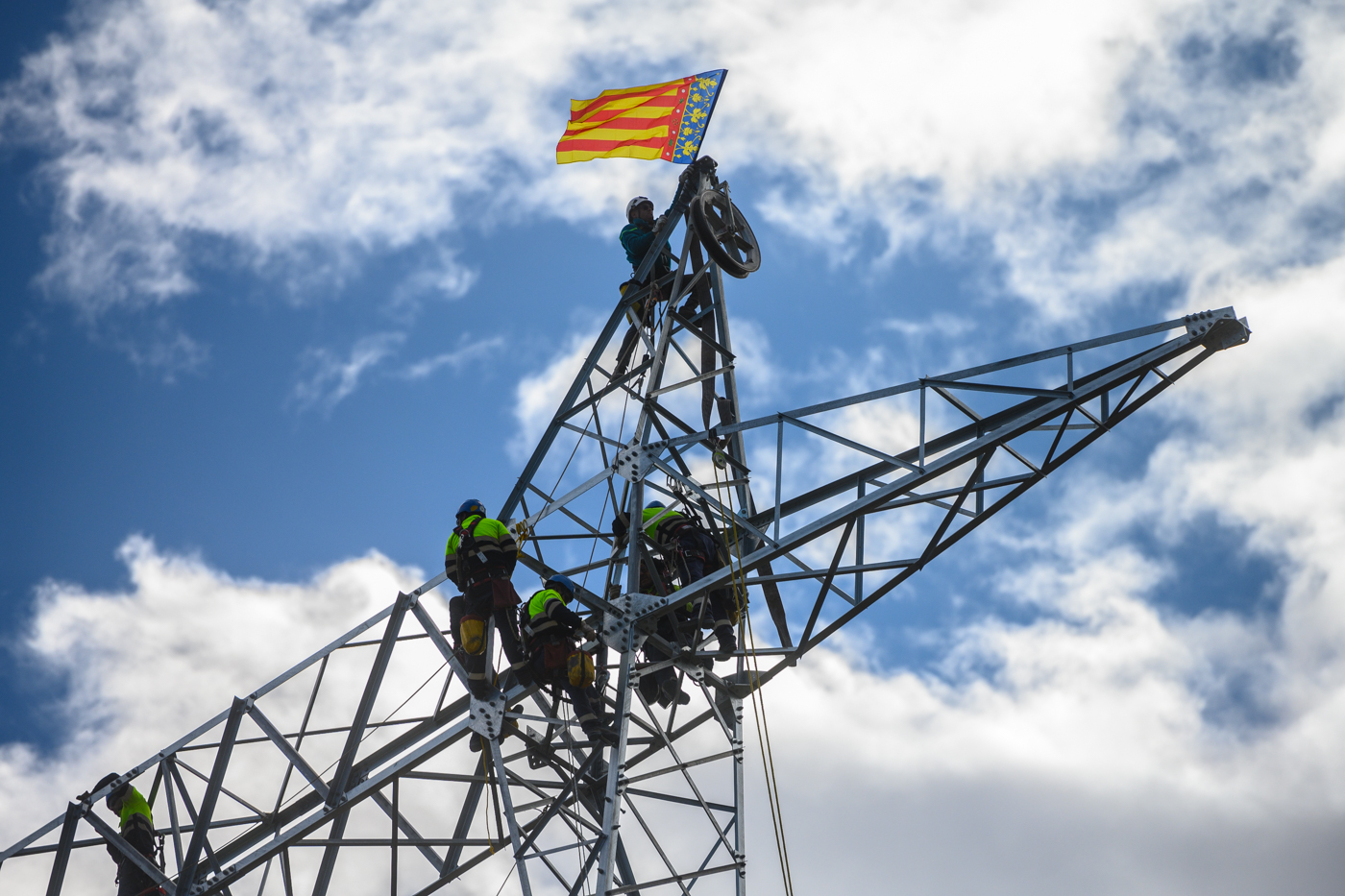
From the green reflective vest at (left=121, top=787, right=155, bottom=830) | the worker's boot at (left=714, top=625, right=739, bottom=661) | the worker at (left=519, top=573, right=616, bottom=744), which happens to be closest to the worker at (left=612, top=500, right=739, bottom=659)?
the worker's boot at (left=714, top=625, right=739, bottom=661)

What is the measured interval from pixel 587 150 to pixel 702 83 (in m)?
2.04

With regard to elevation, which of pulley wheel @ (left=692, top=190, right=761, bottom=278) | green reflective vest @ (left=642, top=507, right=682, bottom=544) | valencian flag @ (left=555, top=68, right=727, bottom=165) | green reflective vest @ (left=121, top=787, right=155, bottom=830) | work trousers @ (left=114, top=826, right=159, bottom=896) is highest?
valencian flag @ (left=555, top=68, right=727, bottom=165)

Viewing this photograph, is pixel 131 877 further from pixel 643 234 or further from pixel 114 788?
pixel 643 234

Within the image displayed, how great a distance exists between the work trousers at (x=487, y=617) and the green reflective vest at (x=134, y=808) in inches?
206

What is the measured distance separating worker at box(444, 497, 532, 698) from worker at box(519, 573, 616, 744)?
267 mm

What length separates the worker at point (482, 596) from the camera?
15898 millimetres

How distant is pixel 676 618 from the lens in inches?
645

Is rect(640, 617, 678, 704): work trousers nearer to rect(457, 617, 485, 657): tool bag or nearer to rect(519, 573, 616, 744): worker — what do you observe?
rect(519, 573, 616, 744): worker

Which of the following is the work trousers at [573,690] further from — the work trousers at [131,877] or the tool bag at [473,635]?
the work trousers at [131,877]

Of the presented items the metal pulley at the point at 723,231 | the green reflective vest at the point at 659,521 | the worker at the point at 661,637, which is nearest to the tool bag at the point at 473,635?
the worker at the point at 661,637

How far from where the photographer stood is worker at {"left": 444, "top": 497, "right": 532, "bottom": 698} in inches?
626

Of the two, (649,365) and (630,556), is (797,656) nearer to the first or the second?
(630,556)

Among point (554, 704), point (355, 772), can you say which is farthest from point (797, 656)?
point (355, 772)

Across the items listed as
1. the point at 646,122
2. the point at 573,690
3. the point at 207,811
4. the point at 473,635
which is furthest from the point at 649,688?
the point at 646,122
